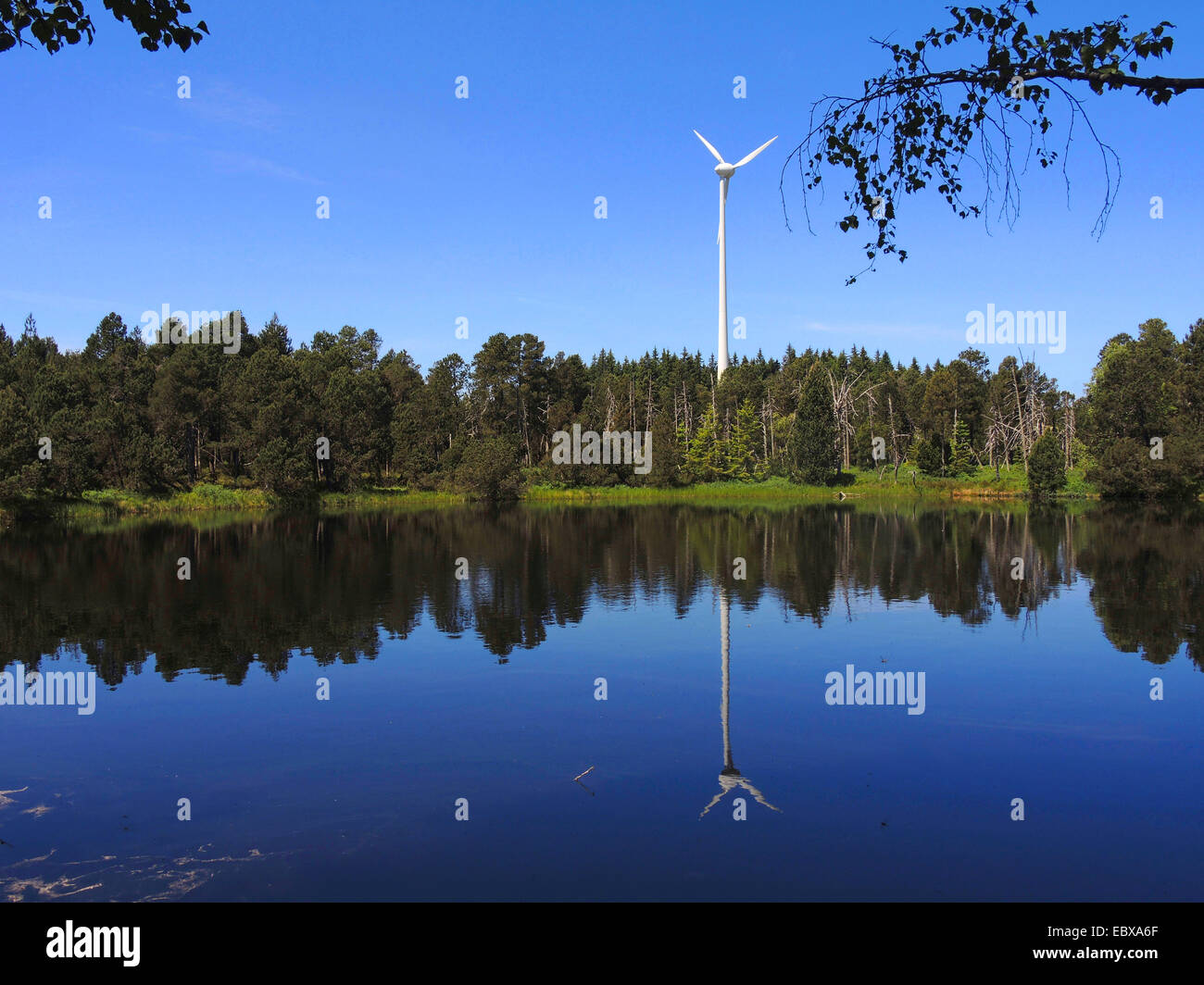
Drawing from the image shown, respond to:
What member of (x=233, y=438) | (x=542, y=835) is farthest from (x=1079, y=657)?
(x=233, y=438)

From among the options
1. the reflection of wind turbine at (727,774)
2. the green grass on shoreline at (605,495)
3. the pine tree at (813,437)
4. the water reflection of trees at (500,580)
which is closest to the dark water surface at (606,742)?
the reflection of wind turbine at (727,774)

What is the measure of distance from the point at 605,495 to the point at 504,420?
994 inches

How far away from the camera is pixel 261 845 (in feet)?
36.1

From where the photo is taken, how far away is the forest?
3440 inches

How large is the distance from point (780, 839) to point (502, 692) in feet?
28.1

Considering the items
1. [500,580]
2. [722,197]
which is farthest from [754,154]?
[500,580]

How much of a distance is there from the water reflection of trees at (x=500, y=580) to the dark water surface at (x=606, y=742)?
261 mm

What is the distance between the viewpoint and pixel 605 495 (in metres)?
107

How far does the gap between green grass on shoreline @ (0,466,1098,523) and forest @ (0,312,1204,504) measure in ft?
4.94

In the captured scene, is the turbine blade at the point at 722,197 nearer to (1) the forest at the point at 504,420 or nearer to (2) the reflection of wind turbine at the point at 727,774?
(1) the forest at the point at 504,420

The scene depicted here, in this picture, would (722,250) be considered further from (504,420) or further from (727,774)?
(727,774)

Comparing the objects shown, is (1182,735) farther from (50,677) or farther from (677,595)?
(50,677)

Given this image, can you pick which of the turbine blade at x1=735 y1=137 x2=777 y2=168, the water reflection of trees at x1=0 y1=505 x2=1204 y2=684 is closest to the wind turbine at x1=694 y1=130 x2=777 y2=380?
the turbine blade at x1=735 y1=137 x2=777 y2=168

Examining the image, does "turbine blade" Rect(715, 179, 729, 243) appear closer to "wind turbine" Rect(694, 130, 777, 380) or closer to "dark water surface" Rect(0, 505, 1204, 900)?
"wind turbine" Rect(694, 130, 777, 380)
